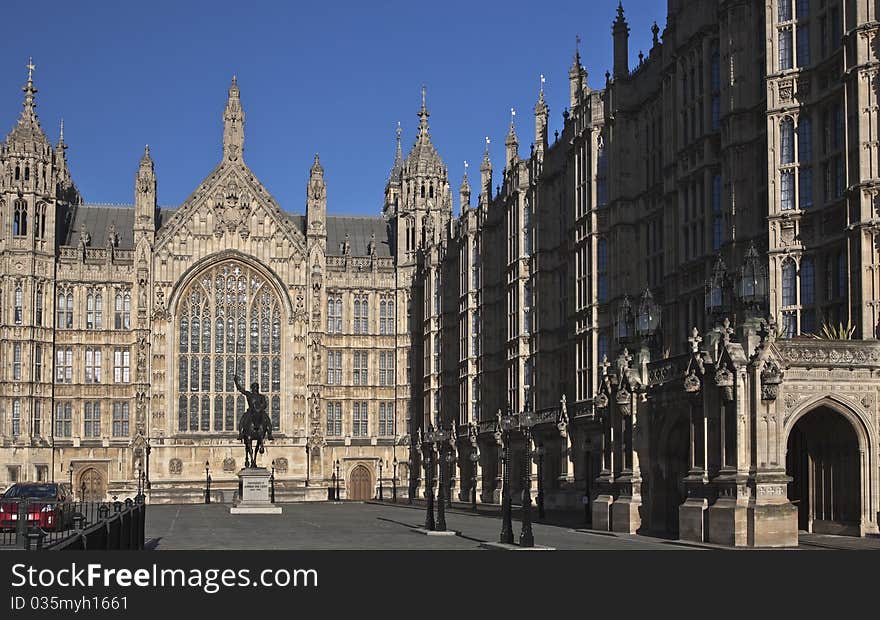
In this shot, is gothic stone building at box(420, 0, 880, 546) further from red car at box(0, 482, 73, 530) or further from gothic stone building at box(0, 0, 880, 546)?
red car at box(0, 482, 73, 530)

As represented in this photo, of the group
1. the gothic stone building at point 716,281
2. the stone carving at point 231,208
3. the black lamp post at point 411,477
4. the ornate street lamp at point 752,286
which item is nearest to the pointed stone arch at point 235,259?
the stone carving at point 231,208

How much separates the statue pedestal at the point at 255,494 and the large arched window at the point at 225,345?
27.4m

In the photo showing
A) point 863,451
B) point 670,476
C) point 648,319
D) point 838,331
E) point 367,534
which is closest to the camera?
point 863,451

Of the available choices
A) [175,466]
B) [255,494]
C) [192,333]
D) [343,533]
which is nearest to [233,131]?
[192,333]

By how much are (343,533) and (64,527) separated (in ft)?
32.9

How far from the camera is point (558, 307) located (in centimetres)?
7056

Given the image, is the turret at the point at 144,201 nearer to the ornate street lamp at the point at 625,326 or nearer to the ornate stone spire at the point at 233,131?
the ornate stone spire at the point at 233,131

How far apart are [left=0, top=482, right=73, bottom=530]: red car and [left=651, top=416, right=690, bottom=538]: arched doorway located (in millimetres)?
17957

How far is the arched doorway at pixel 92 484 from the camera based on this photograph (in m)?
98.3

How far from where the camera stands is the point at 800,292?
4319cm

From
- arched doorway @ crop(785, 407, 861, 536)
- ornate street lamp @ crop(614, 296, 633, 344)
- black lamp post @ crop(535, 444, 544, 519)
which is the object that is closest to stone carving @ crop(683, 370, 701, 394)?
arched doorway @ crop(785, 407, 861, 536)

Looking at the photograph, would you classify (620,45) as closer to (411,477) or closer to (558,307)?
(558,307)

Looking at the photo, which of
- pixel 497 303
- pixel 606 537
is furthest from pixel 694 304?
pixel 497 303

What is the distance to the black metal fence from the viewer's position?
71.2ft
